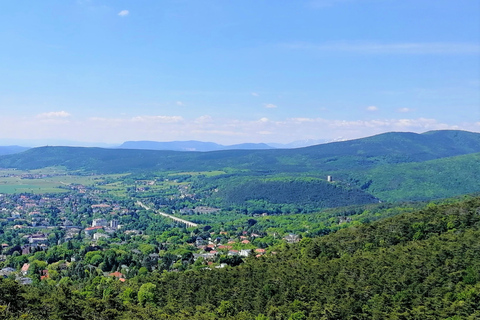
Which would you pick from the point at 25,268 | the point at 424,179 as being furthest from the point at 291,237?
the point at 424,179

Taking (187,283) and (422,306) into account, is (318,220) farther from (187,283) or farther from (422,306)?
(422,306)

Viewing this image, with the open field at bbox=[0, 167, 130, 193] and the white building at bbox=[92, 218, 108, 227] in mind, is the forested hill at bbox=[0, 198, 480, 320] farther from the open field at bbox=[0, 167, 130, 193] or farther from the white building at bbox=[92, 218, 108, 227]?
the open field at bbox=[0, 167, 130, 193]

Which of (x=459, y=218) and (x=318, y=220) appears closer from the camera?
(x=459, y=218)

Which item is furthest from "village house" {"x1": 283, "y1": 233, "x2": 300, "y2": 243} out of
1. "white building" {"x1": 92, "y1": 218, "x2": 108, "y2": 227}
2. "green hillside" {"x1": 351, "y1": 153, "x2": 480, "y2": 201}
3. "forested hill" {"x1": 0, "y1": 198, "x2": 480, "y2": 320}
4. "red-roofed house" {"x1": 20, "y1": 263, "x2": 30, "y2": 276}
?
"green hillside" {"x1": 351, "y1": 153, "x2": 480, "y2": 201}

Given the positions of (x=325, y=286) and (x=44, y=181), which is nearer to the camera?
(x=325, y=286)

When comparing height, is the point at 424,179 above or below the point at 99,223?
above

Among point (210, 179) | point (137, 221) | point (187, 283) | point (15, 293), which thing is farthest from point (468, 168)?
point (15, 293)

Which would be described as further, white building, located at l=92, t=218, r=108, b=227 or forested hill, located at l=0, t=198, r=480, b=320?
white building, located at l=92, t=218, r=108, b=227

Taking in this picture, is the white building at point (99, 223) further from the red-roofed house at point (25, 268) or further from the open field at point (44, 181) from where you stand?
the open field at point (44, 181)

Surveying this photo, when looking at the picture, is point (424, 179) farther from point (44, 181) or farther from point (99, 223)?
point (44, 181)
